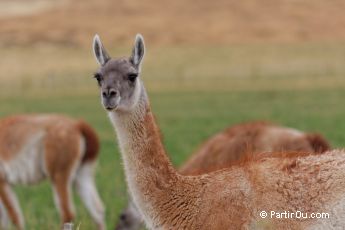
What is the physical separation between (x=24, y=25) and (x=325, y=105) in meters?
87.7

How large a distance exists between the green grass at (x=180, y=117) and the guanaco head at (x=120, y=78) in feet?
13.4

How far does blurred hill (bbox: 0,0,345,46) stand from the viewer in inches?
4158

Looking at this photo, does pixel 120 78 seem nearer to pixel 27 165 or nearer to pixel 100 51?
pixel 100 51

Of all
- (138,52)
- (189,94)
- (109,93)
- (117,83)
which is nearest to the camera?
(109,93)

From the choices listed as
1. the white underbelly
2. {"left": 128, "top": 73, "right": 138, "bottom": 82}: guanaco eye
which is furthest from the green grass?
{"left": 128, "top": 73, "right": 138, "bottom": 82}: guanaco eye

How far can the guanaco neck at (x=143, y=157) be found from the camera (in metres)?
6.21

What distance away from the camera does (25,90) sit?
5691cm

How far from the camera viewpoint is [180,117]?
104 feet

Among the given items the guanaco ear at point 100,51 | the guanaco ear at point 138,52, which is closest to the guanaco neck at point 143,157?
the guanaco ear at point 138,52

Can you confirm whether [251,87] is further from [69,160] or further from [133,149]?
[133,149]

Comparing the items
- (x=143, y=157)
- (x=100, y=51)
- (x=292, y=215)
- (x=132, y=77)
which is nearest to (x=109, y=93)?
(x=132, y=77)

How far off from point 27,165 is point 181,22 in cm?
10498

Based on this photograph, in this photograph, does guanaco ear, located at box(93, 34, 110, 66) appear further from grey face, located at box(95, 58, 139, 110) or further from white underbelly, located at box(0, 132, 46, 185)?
white underbelly, located at box(0, 132, 46, 185)

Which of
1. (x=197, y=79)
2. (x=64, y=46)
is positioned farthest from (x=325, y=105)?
(x=64, y=46)
